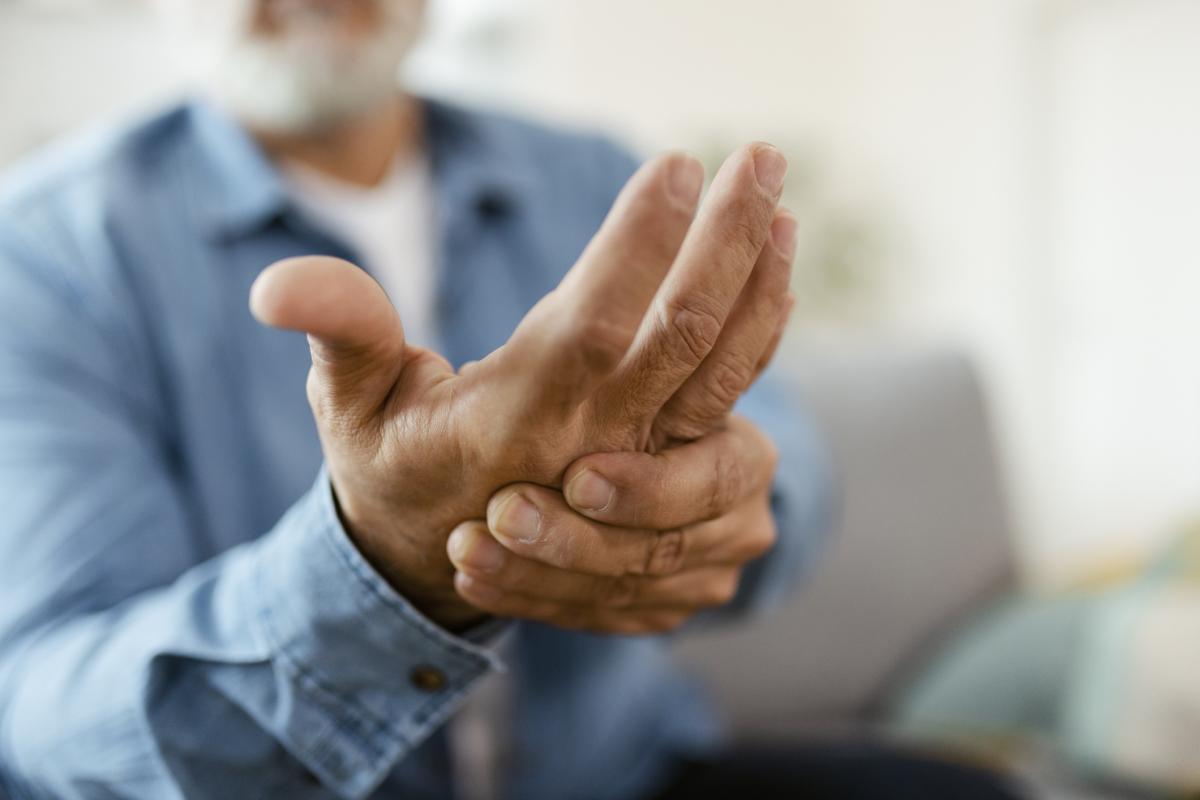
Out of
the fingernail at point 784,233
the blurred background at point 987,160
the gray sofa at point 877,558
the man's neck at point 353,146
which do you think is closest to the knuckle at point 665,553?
the fingernail at point 784,233

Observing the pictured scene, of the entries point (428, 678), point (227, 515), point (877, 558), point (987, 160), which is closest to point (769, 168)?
point (428, 678)

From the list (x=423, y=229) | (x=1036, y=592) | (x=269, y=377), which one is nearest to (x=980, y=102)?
(x=1036, y=592)

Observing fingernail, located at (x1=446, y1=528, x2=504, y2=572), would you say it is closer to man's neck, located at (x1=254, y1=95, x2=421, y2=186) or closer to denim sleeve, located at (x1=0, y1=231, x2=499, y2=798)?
denim sleeve, located at (x1=0, y1=231, x2=499, y2=798)

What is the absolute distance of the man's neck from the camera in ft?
2.46

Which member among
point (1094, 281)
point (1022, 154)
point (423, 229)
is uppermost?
point (1022, 154)

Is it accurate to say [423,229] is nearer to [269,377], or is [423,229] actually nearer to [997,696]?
[269,377]

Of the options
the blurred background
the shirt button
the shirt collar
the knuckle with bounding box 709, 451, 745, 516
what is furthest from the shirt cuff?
the blurred background

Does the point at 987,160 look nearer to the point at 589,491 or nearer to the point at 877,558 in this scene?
the point at 877,558

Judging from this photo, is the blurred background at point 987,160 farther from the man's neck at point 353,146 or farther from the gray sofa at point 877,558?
the man's neck at point 353,146

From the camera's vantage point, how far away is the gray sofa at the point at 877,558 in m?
1.21

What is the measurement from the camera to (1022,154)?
2768 millimetres

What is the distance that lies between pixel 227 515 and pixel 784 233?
441 millimetres

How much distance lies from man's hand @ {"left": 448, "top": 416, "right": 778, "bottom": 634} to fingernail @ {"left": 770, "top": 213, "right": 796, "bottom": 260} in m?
0.08

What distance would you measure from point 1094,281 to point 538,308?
9.21 ft
